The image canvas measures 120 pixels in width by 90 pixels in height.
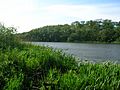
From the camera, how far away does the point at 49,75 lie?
368 inches

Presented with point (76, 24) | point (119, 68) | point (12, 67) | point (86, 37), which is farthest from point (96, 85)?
point (76, 24)

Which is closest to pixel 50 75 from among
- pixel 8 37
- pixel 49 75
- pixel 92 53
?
pixel 49 75

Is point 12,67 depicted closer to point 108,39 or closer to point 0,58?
point 0,58

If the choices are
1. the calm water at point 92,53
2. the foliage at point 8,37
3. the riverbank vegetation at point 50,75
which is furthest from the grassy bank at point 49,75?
the calm water at point 92,53

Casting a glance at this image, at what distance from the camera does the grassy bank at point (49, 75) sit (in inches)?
325

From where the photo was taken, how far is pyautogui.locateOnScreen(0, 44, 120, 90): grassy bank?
825 centimetres

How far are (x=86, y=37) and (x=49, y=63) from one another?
111897mm

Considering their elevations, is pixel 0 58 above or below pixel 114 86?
above

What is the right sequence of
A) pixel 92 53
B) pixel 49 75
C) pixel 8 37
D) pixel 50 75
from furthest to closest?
1. pixel 92 53
2. pixel 8 37
3. pixel 49 75
4. pixel 50 75

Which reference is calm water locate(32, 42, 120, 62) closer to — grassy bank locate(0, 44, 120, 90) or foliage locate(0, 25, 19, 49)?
foliage locate(0, 25, 19, 49)

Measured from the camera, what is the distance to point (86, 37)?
123m

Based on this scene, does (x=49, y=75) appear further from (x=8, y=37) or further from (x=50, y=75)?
(x=8, y=37)

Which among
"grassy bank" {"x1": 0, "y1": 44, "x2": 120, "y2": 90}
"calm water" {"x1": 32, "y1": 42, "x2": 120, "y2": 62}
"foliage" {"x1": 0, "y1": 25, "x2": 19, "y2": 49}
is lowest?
"calm water" {"x1": 32, "y1": 42, "x2": 120, "y2": 62}

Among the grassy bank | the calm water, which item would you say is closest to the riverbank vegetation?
the grassy bank
